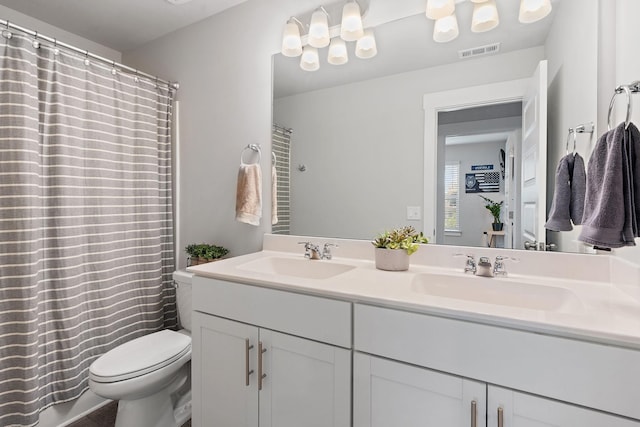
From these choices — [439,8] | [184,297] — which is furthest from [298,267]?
[439,8]

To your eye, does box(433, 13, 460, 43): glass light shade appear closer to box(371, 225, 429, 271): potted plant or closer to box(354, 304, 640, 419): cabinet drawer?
box(371, 225, 429, 271): potted plant

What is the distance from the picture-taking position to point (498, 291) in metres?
1.16

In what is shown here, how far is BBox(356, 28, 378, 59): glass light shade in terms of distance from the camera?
1.59 meters

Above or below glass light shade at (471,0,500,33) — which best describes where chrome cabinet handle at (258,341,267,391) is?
below

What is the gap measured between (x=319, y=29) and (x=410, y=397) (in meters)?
1.66

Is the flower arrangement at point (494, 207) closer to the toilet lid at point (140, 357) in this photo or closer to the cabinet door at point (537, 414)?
the cabinet door at point (537, 414)

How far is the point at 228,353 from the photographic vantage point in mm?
1283

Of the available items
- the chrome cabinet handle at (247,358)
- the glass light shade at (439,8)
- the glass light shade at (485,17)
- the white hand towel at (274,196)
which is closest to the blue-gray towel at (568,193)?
the glass light shade at (485,17)

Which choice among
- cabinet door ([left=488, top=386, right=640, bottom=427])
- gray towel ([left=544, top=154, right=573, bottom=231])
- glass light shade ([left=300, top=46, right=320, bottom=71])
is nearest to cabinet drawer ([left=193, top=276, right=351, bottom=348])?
cabinet door ([left=488, top=386, right=640, bottom=427])

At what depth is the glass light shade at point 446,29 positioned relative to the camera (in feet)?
4.60

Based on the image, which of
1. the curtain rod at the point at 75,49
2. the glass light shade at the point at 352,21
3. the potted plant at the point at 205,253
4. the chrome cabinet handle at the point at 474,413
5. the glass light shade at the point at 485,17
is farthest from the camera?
the potted plant at the point at 205,253

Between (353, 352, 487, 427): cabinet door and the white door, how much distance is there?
0.73m

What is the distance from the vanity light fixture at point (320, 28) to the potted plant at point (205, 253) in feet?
4.24

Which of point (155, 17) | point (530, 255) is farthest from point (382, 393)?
point (155, 17)
